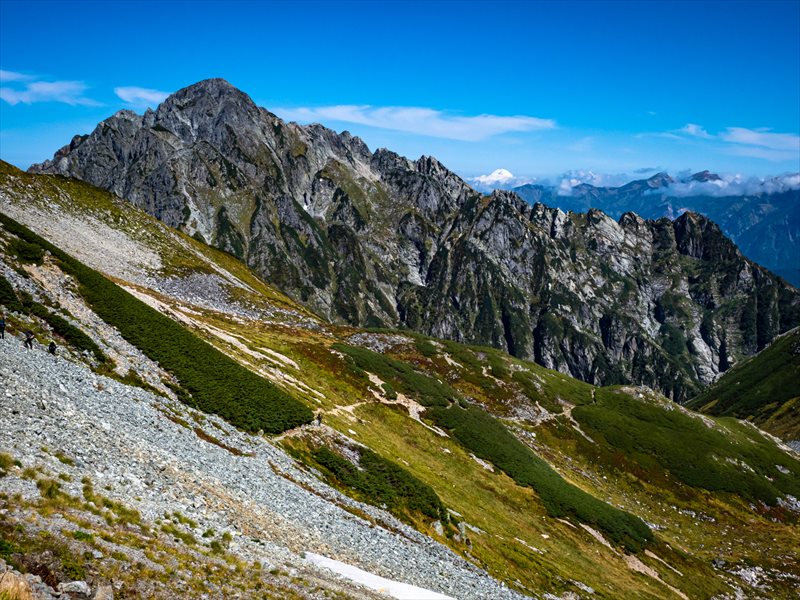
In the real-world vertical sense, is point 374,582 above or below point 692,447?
above

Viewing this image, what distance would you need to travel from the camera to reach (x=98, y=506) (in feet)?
70.3

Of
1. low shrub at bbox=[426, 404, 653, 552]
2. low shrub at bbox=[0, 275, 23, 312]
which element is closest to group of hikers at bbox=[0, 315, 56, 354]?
low shrub at bbox=[0, 275, 23, 312]

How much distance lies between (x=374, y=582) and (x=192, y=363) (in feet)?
94.5

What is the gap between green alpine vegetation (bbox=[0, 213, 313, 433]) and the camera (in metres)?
45.8

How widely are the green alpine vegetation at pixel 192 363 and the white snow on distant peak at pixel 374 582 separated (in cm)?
1878

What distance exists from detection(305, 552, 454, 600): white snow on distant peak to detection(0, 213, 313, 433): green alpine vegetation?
739 inches

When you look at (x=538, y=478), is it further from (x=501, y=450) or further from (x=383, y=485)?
(x=383, y=485)

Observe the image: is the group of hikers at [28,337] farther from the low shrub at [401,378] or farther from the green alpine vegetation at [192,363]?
the low shrub at [401,378]

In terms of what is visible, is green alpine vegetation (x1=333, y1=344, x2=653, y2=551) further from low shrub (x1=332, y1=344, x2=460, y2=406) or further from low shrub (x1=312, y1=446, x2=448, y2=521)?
low shrub (x1=312, y1=446, x2=448, y2=521)

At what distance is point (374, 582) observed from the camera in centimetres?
2938

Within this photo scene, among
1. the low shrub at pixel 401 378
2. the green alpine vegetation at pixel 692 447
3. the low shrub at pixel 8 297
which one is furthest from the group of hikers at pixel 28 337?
the green alpine vegetation at pixel 692 447

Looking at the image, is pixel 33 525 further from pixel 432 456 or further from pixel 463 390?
pixel 463 390

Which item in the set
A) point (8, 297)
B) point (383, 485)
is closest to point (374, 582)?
point (383, 485)

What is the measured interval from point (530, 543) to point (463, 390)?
2914 inches
